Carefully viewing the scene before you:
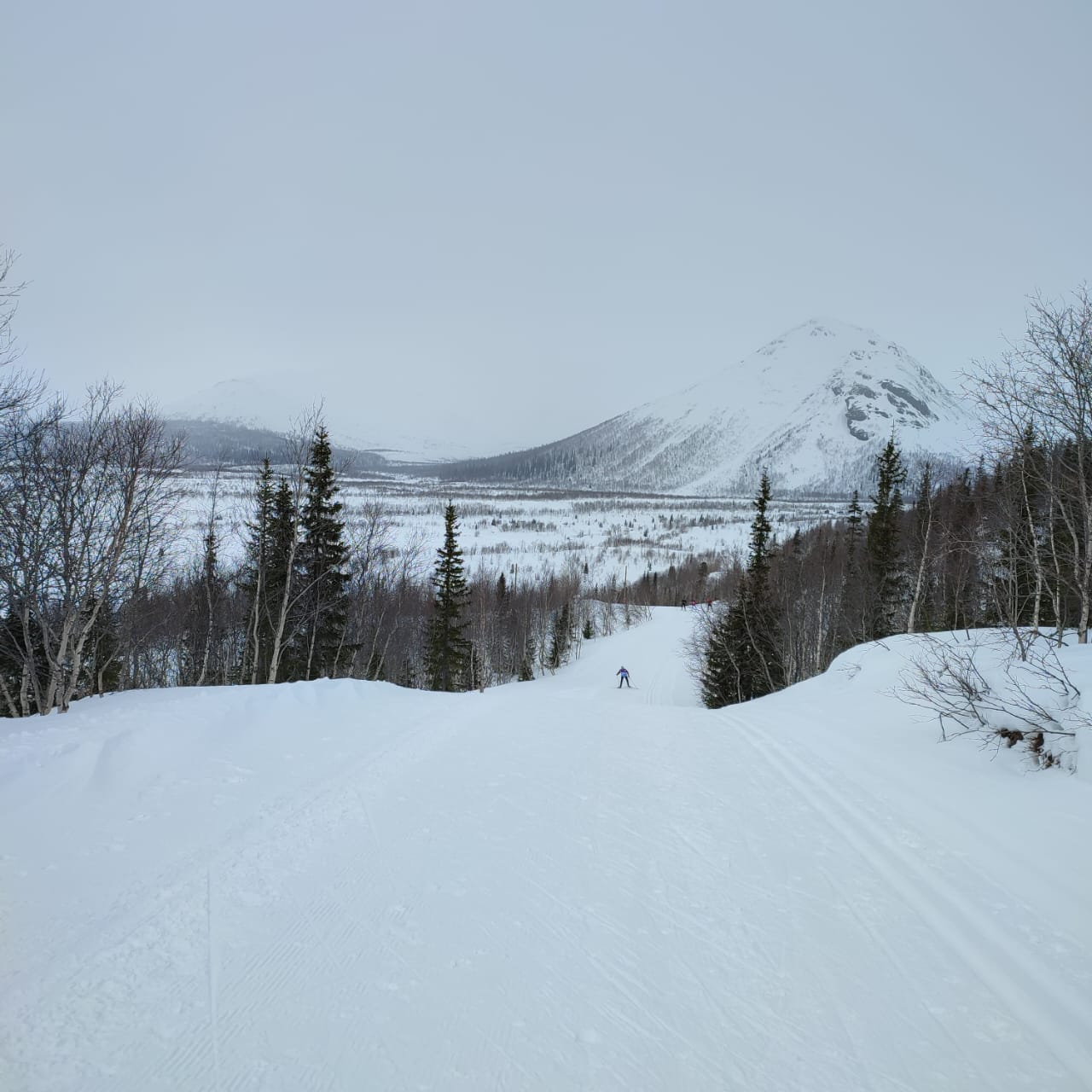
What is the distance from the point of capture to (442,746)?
27.0ft

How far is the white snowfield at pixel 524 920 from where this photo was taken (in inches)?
104

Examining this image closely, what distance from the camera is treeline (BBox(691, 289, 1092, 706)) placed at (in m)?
9.12

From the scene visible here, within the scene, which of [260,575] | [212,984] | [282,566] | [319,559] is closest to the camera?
[212,984]

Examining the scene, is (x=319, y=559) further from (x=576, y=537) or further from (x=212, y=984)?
(x=576, y=537)

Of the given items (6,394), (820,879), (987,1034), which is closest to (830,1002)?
(987,1034)

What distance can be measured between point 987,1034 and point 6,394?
43.2 ft

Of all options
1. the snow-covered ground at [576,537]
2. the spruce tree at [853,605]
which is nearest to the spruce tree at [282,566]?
the spruce tree at [853,605]

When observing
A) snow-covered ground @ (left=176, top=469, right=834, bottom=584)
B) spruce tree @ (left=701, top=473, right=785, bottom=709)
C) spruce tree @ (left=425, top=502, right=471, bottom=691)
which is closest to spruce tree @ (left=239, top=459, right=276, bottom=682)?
spruce tree @ (left=425, top=502, right=471, bottom=691)

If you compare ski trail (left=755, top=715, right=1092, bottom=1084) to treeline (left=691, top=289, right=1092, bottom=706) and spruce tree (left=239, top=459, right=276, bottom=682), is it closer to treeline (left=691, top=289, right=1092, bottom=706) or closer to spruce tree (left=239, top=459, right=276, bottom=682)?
treeline (left=691, top=289, right=1092, bottom=706)

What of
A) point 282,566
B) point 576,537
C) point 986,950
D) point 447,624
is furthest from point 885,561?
point 576,537

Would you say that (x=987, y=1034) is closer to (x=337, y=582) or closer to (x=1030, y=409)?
(x=1030, y=409)

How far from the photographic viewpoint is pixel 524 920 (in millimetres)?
3754

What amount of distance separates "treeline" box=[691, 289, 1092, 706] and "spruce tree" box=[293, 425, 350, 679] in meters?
18.1

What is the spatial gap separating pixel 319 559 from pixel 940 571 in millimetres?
32086
